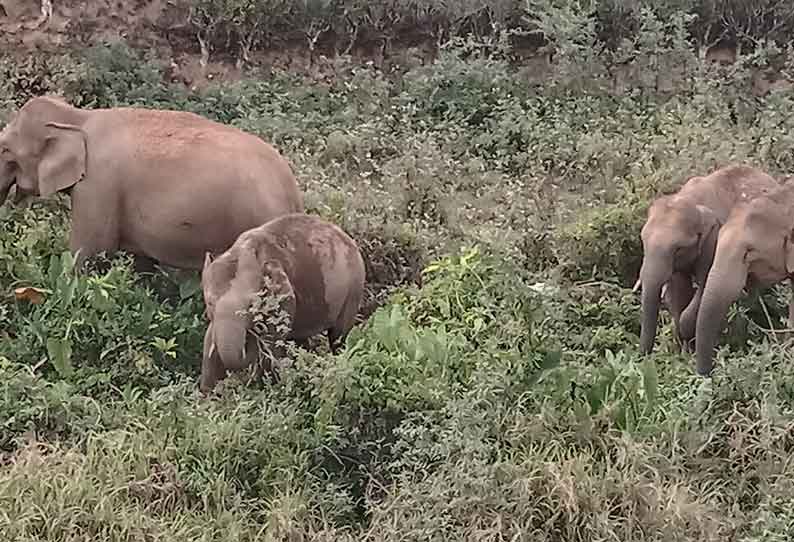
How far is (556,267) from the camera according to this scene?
26.6 feet

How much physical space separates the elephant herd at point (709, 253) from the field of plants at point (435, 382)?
0.63 feet

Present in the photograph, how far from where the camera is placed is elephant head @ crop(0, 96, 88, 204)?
7.38 metres

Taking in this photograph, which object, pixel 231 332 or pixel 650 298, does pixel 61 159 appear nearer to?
pixel 231 332

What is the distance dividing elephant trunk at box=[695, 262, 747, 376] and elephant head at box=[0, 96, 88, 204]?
333 cm

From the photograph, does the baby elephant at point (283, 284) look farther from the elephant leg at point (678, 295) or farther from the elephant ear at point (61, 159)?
the elephant leg at point (678, 295)

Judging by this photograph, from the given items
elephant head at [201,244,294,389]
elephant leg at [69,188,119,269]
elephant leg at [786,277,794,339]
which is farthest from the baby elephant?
elephant leg at [786,277,794,339]

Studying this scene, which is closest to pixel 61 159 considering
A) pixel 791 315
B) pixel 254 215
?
pixel 254 215

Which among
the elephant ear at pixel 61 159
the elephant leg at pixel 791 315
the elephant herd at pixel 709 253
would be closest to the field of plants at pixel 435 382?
the elephant leg at pixel 791 315

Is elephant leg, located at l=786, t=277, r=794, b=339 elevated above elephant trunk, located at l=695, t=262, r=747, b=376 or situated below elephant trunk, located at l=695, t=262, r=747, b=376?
below

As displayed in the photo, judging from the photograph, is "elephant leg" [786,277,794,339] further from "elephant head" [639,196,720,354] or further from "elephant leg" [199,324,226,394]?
"elephant leg" [199,324,226,394]

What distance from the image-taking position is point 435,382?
239 inches

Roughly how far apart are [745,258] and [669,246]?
41 centimetres

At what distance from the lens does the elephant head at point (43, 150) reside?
738cm

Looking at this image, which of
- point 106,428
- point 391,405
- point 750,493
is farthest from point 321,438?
point 750,493
